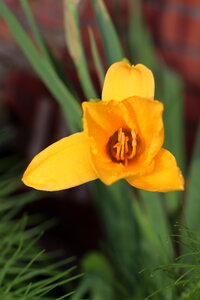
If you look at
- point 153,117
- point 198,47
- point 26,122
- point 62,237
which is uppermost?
point 153,117

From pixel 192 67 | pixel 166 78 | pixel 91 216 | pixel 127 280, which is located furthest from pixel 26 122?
pixel 127 280

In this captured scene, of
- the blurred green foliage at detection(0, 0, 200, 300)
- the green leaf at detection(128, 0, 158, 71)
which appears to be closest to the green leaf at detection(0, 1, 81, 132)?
the blurred green foliage at detection(0, 0, 200, 300)

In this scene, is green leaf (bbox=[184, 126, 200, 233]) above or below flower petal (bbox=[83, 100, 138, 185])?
below

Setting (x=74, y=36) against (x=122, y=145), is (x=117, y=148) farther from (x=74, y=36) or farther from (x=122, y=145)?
(x=74, y=36)

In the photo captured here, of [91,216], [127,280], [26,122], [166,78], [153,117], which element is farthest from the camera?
[26,122]

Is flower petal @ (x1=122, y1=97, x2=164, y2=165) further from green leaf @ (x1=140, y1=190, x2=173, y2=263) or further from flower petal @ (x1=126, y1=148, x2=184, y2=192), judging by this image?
green leaf @ (x1=140, y1=190, x2=173, y2=263)

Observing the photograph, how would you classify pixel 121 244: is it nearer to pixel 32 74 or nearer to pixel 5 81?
pixel 32 74

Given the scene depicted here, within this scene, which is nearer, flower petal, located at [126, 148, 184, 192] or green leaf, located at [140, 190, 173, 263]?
flower petal, located at [126, 148, 184, 192]
